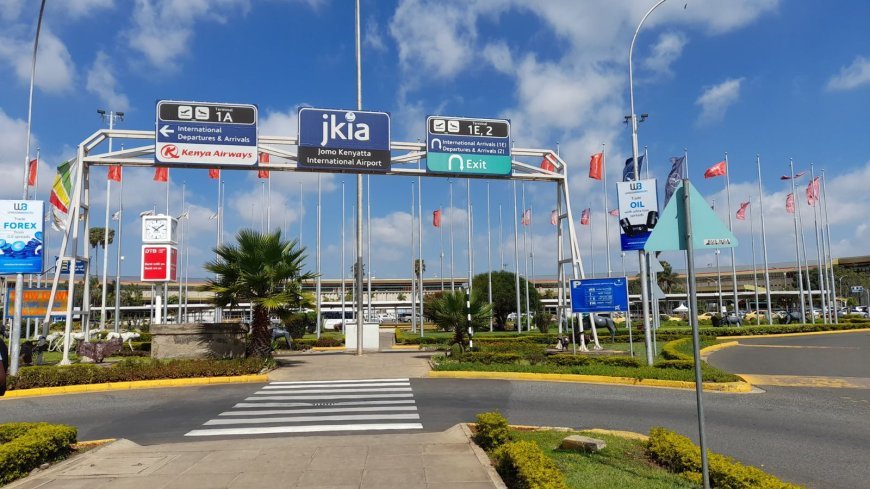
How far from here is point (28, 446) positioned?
7.19m

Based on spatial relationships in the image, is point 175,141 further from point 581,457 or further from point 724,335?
point 724,335

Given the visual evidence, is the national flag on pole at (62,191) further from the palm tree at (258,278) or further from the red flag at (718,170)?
the red flag at (718,170)

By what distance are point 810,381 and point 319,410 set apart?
45.2 feet

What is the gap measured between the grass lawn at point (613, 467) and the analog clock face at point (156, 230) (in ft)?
62.6

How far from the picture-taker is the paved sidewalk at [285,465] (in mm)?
6527

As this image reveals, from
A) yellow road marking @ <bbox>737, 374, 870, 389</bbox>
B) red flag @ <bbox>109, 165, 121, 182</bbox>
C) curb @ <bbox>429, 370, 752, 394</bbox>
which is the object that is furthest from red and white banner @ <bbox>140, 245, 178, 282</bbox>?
yellow road marking @ <bbox>737, 374, 870, 389</bbox>

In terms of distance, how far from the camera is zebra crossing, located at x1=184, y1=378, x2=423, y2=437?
10.0 metres

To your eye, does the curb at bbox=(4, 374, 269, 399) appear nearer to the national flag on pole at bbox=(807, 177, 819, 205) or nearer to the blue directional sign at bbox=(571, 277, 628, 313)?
the blue directional sign at bbox=(571, 277, 628, 313)

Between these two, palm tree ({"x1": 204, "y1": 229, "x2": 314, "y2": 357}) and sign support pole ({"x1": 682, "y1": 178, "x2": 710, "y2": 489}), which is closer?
sign support pole ({"x1": 682, "y1": 178, "x2": 710, "y2": 489})

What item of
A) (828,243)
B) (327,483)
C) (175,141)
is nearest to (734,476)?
(327,483)

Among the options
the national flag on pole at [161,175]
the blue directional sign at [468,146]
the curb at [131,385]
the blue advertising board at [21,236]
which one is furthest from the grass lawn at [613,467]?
the national flag on pole at [161,175]

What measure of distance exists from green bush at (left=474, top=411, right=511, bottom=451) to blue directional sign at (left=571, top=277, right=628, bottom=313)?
1311 cm

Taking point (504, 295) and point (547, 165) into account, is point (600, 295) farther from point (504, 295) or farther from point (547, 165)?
point (504, 295)

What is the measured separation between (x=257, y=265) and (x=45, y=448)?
11.6m
